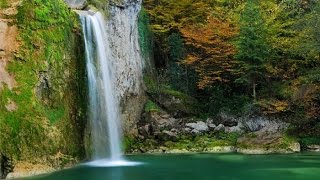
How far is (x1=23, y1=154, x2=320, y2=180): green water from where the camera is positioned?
12852mm

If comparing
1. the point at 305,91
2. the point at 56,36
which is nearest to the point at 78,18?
the point at 56,36

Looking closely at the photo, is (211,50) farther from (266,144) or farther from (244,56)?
(266,144)

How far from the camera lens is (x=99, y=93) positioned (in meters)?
17.3

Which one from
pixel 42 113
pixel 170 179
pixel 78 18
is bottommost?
pixel 170 179

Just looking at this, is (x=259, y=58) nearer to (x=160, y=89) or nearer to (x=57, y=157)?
(x=160, y=89)

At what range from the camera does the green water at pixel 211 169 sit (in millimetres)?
12852

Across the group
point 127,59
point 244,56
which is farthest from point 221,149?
point 127,59

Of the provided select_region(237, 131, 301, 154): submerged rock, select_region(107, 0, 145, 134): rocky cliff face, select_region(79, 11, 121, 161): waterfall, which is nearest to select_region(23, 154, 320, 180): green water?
select_region(237, 131, 301, 154): submerged rock

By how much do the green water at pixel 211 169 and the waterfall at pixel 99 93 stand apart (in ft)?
3.77

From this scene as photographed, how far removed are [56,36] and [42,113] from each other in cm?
276

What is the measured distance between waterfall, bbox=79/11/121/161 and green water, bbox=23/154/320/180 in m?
1.15

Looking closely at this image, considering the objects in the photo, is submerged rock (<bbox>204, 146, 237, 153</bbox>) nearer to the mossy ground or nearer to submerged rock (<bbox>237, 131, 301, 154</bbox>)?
the mossy ground

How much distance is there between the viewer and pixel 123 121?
68.2ft

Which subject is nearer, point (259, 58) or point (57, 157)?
point (57, 157)
